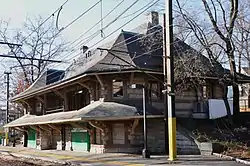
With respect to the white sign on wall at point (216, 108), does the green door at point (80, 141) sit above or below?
below

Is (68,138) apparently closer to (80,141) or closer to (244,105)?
(80,141)

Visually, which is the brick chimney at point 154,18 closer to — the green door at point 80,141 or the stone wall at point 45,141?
the green door at point 80,141

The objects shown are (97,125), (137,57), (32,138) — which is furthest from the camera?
(32,138)

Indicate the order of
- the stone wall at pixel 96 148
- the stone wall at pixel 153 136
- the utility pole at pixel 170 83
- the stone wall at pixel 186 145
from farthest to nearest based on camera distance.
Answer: the stone wall at pixel 96 148 → the stone wall at pixel 153 136 → the stone wall at pixel 186 145 → the utility pole at pixel 170 83

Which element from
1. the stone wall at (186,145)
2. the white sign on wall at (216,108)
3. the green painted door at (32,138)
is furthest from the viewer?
the green painted door at (32,138)

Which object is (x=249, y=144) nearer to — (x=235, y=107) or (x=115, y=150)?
(x=235, y=107)

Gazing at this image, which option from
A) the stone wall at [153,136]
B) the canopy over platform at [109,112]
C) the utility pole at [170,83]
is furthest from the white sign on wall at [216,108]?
the utility pole at [170,83]

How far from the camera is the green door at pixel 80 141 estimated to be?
87.9 ft

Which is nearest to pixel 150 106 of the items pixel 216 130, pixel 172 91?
pixel 216 130

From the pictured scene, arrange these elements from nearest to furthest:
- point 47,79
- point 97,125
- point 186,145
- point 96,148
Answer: point 186,145 → point 97,125 → point 96,148 → point 47,79

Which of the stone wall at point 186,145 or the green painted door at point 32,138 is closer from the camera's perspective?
the stone wall at point 186,145

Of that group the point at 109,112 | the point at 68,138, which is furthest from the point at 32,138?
the point at 109,112

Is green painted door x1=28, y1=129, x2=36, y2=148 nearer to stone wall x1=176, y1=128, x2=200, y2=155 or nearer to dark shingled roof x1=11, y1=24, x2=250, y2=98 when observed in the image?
dark shingled roof x1=11, y1=24, x2=250, y2=98

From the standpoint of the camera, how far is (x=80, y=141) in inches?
1096
